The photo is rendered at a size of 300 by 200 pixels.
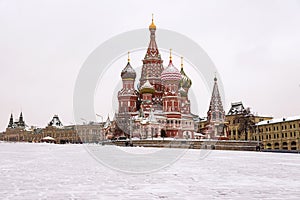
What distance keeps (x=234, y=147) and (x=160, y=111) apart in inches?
606

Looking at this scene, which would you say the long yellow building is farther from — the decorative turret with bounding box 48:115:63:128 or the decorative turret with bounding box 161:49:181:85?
the decorative turret with bounding box 48:115:63:128

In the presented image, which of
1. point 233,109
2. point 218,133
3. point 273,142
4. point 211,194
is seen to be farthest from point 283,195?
point 233,109

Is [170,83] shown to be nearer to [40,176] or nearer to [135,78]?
[135,78]

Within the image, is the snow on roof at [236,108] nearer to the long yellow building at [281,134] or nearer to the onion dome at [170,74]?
the long yellow building at [281,134]

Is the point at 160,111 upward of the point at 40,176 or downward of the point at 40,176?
upward

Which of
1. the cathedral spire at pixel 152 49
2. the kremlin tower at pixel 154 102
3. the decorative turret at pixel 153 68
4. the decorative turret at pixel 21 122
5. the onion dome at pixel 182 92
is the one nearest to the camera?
the kremlin tower at pixel 154 102

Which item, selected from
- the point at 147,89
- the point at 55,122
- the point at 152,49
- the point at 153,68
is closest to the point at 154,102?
the point at 147,89

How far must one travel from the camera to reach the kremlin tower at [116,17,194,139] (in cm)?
6531

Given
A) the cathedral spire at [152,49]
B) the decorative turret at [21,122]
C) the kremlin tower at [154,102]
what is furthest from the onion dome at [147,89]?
the decorative turret at [21,122]

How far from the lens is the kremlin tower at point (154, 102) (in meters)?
65.3

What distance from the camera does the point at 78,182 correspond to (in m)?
10.3

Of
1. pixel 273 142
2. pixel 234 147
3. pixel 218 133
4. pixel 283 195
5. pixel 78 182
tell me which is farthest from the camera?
pixel 273 142

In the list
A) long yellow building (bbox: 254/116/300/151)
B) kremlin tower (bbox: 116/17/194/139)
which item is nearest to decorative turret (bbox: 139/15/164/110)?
kremlin tower (bbox: 116/17/194/139)

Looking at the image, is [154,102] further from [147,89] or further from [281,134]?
[281,134]
